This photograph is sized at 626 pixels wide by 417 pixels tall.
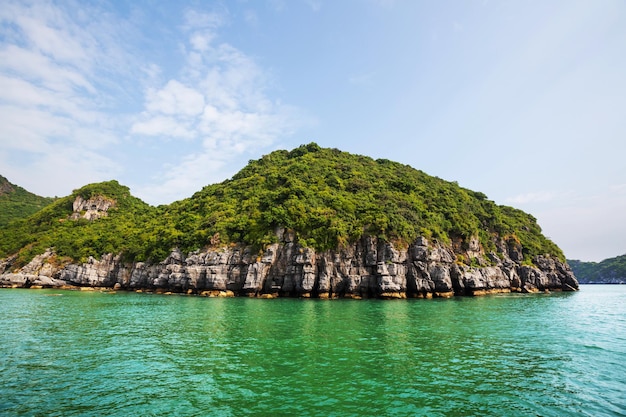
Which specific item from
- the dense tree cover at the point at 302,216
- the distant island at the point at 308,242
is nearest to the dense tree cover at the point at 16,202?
the distant island at the point at 308,242

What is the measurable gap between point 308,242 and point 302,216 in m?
5.35

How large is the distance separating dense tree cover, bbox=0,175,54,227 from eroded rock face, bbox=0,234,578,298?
80.7 metres

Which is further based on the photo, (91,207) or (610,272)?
(610,272)

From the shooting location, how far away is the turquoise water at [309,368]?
1091 cm

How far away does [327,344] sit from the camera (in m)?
19.6

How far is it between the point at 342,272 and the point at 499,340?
33.9 meters

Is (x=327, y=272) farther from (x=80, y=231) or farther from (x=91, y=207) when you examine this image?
(x=91, y=207)

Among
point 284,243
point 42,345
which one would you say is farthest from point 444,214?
point 42,345

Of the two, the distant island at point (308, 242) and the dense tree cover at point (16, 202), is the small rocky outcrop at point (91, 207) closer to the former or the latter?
the distant island at point (308, 242)

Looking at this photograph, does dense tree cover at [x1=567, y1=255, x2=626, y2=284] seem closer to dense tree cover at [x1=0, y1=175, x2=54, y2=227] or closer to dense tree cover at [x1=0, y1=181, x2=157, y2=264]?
dense tree cover at [x1=0, y1=181, x2=157, y2=264]

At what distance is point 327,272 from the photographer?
5359 centimetres

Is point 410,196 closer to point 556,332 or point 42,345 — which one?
point 556,332

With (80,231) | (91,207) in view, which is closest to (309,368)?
(80,231)

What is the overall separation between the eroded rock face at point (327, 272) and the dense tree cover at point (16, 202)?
265 ft
